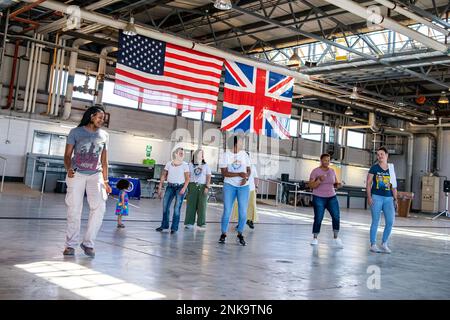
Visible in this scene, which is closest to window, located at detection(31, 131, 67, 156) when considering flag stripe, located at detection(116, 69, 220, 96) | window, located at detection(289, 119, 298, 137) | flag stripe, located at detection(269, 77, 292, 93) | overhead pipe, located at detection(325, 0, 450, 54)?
flag stripe, located at detection(116, 69, 220, 96)

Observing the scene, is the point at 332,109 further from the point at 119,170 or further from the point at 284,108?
the point at 119,170

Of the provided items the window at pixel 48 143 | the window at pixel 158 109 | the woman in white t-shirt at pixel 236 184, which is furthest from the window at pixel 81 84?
the woman in white t-shirt at pixel 236 184

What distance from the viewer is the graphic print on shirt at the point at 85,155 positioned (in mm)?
4902

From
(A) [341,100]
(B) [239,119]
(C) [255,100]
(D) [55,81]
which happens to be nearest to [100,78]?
(D) [55,81]

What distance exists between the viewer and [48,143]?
63.5 feet

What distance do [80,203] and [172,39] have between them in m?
10.2

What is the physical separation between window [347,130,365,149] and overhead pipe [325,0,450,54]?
17390mm

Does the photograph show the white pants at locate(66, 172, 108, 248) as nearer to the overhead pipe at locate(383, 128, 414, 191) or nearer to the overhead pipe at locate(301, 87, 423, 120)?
the overhead pipe at locate(301, 87, 423, 120)

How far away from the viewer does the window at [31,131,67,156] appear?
19094 mm

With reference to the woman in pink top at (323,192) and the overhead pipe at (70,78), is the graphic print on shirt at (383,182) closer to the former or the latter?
the woman in pink top at (323,192)

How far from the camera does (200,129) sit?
23953 mm

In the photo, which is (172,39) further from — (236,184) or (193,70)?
(236,184)

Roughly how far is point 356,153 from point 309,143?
13.3ft

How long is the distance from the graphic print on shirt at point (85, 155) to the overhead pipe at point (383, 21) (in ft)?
25.5
